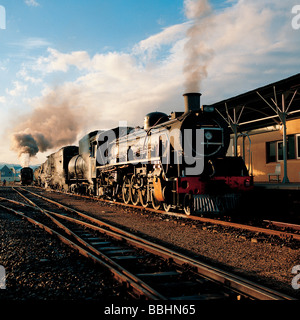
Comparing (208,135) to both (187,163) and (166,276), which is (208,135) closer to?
(187,163)

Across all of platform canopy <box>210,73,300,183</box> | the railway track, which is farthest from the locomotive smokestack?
the railway track

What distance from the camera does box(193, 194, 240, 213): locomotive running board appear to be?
9633mm

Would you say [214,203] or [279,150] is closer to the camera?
[214,203]

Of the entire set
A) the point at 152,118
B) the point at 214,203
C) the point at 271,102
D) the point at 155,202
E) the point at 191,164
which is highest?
the point at 271,102

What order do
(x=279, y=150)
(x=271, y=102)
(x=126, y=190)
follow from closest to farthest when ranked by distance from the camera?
(x=126, y=190)
(x=271, y=102)
(x=279, y=150)

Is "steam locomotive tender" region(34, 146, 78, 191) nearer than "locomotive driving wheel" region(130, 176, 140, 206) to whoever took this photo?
No

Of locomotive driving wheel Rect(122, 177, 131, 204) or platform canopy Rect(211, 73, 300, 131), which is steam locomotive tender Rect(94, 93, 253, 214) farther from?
platform canopy Rect(211, 73, 300, 131)

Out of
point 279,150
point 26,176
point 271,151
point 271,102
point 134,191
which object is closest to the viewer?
point 134,191

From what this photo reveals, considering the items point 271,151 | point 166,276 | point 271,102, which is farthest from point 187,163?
point 271,151

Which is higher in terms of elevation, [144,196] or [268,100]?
[268,100]

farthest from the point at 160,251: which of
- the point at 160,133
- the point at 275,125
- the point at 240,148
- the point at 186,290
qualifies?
the point at 240,148

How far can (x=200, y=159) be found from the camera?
33.5 ft

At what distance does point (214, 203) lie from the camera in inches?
383
